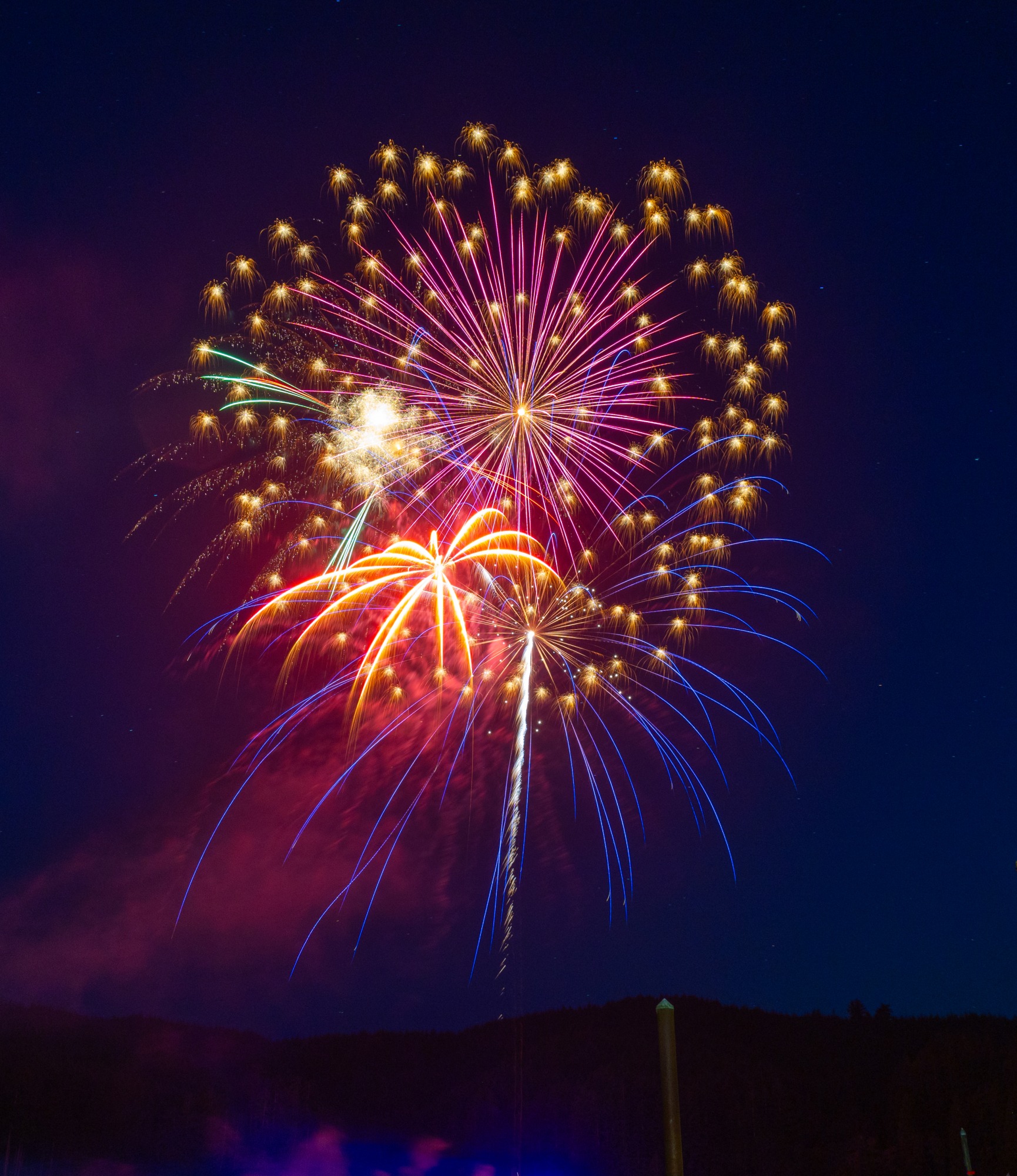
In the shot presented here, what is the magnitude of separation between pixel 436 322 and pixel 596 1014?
238ft

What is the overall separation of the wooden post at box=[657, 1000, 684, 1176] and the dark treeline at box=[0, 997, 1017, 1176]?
3416 cm

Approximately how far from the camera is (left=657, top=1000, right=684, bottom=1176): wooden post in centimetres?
671

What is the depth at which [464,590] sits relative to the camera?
17781 mm

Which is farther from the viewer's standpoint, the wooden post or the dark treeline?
the dark treeline

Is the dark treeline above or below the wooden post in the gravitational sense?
above

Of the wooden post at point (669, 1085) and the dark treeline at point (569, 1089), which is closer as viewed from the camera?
the wooden post at point (669, 1085)

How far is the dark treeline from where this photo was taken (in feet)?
141

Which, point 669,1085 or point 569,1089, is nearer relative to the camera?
point 669,1085

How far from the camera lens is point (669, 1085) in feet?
22.2

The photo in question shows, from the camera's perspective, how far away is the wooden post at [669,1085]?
6715 mm

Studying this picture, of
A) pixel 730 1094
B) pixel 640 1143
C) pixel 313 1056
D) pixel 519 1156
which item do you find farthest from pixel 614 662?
pixel 313 1056

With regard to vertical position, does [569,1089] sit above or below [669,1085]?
above

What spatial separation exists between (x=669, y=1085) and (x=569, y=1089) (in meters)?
63.8

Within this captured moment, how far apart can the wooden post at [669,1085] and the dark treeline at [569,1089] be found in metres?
34.2
